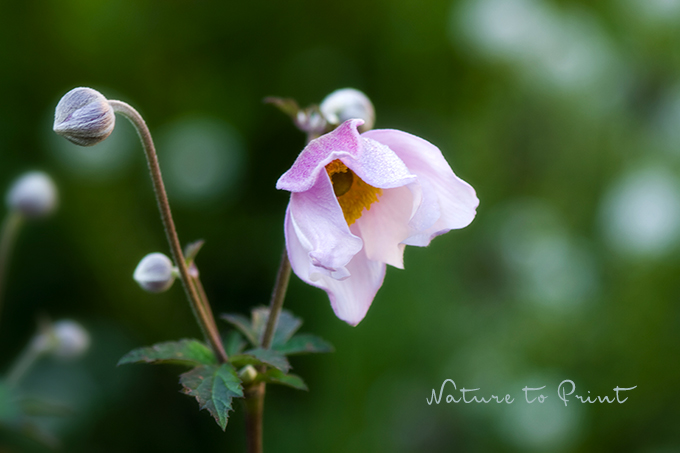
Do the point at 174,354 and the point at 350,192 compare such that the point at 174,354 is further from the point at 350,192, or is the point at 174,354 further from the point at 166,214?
the point at 350,192

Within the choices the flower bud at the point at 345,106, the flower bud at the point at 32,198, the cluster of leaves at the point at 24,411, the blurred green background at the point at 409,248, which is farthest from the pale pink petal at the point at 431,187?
the blurred green background at the point at 409,248

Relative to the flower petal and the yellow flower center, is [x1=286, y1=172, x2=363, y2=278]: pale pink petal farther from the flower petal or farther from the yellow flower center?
the yellow flower center

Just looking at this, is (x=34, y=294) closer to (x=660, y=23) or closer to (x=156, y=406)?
(x=156, y=406)

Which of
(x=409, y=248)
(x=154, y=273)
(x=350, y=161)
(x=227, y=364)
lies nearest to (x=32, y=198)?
(x=154, y=273)

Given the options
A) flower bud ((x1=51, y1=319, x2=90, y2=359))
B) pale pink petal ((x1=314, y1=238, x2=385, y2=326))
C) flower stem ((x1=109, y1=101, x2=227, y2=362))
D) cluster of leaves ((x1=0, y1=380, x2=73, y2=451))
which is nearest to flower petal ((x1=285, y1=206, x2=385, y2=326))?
pale pink petal ((x1=314, y1=238, x2=385, y2=326))

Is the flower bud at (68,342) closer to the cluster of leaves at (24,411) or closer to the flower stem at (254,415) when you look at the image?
the cluster of leaves at (24,411)

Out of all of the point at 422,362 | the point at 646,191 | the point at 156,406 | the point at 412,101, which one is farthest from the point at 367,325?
the point at 646,191
